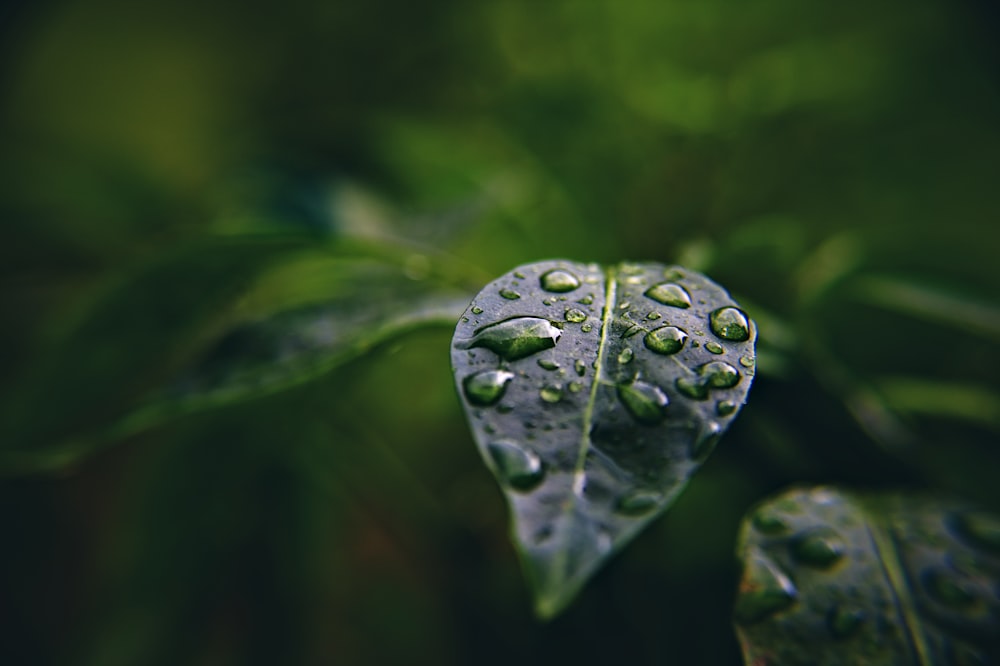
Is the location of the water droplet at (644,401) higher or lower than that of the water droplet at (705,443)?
higher

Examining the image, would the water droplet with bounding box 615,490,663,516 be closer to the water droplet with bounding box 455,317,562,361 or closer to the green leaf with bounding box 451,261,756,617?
the green leaf with bounding box 451,261,756,617

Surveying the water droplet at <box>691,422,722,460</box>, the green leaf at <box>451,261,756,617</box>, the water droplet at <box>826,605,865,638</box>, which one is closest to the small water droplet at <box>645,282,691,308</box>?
the green leaf at <box>451,261,756,617</box>

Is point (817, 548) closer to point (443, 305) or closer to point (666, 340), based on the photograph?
point (666, 340)

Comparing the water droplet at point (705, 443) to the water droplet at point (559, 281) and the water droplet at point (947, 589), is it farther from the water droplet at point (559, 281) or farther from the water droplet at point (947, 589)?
the water droplet at point (947, 589)

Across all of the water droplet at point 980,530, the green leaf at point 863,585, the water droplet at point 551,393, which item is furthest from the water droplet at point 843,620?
the water droplet at point 551,393

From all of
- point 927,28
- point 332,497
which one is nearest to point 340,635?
point 332,497

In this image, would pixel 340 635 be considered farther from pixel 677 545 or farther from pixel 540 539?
pixel 540 539
